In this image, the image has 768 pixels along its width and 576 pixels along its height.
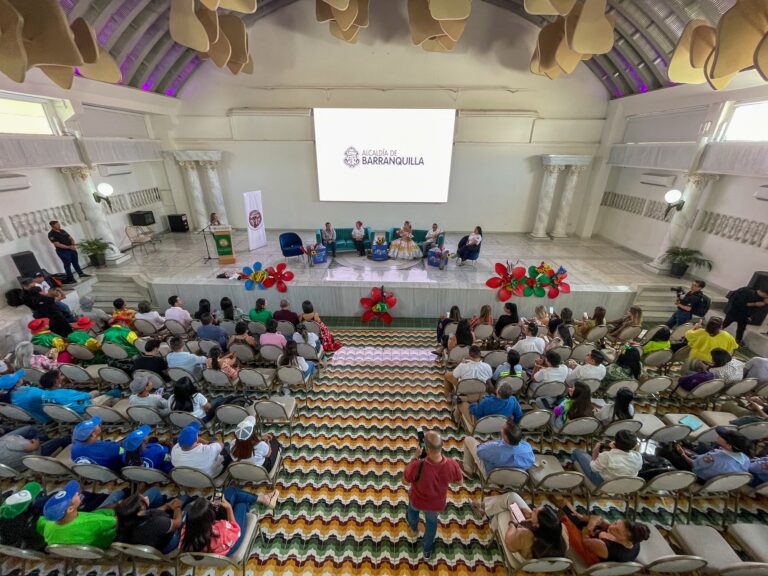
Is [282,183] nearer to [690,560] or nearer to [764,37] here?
[764,37]

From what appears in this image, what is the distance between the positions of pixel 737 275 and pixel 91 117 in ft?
59.3

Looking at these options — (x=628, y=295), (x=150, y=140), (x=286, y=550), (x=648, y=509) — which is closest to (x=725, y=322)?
(x=628, y=295)

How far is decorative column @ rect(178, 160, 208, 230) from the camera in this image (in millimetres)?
12414

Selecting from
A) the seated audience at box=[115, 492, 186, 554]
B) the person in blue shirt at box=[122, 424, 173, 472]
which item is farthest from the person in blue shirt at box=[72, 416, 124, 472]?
the seated audience at box=[115, 492, 186, 554]

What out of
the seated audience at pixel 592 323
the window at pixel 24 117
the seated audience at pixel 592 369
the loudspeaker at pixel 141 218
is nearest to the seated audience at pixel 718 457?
the seated audience at pixel 592 369

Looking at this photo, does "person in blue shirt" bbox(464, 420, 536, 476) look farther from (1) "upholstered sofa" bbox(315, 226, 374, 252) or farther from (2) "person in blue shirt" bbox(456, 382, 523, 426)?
(1) "upholstered sofa" bbox(315, 226, 374, 252)

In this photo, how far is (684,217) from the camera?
29.3 ft

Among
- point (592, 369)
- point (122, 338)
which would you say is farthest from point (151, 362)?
point (592, 369)

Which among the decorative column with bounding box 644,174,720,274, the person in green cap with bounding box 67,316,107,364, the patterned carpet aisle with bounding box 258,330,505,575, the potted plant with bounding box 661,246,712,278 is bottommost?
the patterned carpet aisle with bounding box 258,330,505,575

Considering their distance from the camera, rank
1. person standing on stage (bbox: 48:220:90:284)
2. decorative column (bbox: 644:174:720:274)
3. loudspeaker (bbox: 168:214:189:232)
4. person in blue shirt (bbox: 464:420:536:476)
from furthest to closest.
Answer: loudspeaker (bbox: 168:214:189:232), decorative column (bbox: 644:174:720:274), person standing on stage (bbox: 48:220:90:284), person in blue shirt (bbox: 464:420:536:476)

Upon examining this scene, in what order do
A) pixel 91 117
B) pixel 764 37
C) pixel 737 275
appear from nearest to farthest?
pixel 764 37 < pixel 737 275 < pixel 91 117

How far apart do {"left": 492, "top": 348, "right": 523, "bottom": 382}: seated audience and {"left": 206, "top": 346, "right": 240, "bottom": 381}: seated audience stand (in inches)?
157

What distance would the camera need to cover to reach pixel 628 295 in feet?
27.7

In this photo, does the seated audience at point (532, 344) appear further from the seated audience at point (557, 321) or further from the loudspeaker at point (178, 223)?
the loudspeaker at point (178, 223)
